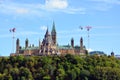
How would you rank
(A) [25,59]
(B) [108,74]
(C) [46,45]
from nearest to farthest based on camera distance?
(B) [108,74]
(A) [25,59]
(C) [46,45]

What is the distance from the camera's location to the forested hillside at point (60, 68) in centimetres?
11800

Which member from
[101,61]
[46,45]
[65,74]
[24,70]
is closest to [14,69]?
[24,70]

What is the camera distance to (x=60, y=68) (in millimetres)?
124250

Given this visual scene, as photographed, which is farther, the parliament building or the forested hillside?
the parliament building

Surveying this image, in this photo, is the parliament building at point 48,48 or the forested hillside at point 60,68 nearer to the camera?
the forested hillside at point 60,68

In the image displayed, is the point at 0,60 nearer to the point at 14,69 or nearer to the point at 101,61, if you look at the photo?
the point at 14,69

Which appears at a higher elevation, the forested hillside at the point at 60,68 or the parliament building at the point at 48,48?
the parliament building at the point at 48,48

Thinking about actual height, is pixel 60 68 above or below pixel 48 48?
below

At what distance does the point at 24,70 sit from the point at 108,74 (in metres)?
19.1

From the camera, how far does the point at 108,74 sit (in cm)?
11675

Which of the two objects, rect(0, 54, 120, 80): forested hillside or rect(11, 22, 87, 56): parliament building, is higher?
rect(11, 22, 87, 56): parliament building

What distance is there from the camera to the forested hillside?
387 ft

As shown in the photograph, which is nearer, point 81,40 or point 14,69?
point 14,69

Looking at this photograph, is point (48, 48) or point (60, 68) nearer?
point (60, 68)
